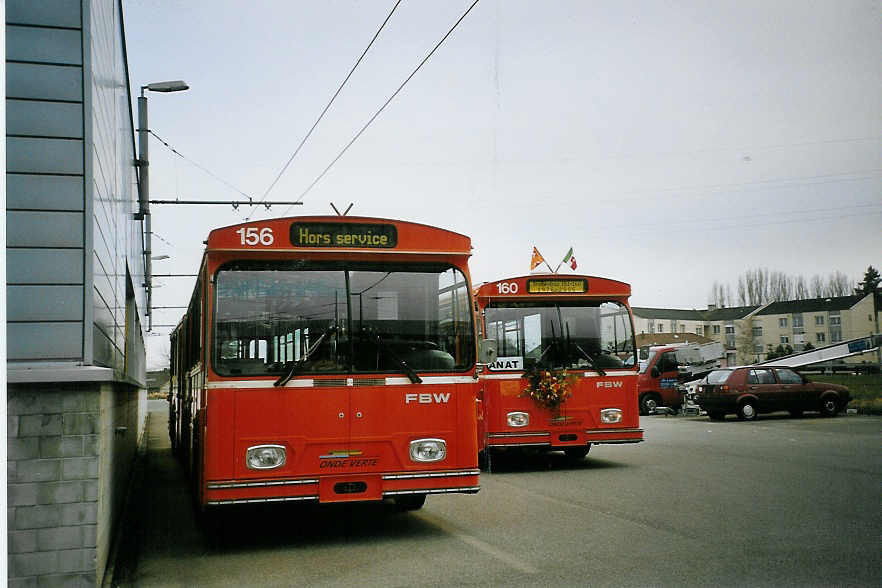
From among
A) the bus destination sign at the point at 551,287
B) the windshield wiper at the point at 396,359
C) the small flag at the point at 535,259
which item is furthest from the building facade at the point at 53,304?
the small flag at the point at 535,259

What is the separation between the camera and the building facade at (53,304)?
5906 mm

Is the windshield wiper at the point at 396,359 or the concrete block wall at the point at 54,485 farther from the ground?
the windshield wiper at the point at 396,359

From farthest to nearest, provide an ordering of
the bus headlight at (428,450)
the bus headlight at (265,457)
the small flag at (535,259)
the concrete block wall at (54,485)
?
the small flag at (535,259), the bus headlight at (428,450), the bus headlight at (265,457), the concrete block wall at (54,485)

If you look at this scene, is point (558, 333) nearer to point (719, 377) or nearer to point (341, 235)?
point (341, 235)

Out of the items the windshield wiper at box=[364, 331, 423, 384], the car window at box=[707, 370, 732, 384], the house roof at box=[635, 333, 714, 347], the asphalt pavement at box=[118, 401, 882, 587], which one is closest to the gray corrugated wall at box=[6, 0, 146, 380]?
the asphalt pavement at box=[118, 401, 882, 587]

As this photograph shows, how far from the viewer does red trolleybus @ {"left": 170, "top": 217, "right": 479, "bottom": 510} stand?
7.71m

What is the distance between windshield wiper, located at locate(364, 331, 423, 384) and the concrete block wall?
107 inches

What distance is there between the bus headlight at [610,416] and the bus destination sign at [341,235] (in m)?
6.54

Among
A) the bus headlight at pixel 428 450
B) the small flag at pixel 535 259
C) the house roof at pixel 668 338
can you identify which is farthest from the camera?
the house roof at pixel 668 338

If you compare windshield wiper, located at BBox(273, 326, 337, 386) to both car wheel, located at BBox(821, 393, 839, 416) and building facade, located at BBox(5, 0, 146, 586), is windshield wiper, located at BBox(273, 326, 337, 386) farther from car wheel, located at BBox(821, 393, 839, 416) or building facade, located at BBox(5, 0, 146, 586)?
car wheel, located at BBox(821, 393, 839, 416)

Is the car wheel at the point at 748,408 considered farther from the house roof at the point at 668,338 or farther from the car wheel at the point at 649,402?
the house roof at the point at 668,338

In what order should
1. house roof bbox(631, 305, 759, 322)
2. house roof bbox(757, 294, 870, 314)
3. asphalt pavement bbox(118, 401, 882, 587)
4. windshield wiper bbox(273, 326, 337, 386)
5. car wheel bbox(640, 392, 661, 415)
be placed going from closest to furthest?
asphalt pavement bbox(118, 401, 882, 587) → windshield wiper bbox(273, 326, 337, 386) → car wheel bbox(640, 392, 661, 415) → house roof bbox(757, 294, 870, 314) → house roof bbox(631, 305, 759, 322)

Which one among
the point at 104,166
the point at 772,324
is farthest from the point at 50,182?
the point at 772,324

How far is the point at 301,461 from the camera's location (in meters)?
7.77
